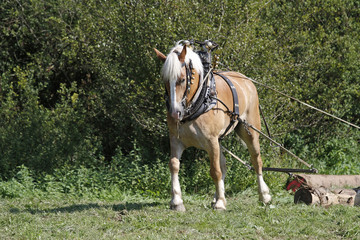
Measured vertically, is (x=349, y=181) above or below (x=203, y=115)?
below

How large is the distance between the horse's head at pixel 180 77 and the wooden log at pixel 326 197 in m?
2.33

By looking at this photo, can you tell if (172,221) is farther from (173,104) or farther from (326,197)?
(326,197)

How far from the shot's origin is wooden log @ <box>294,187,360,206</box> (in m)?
6.89

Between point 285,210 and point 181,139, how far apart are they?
1614 mm

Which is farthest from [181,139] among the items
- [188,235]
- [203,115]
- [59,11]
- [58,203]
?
[59,11]

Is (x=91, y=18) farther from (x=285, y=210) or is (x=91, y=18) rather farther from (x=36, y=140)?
(x=285, y=210)

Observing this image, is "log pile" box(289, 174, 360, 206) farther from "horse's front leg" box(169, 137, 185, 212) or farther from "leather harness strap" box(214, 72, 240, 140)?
"horse's front leg" box(169, 137, 185, 212)

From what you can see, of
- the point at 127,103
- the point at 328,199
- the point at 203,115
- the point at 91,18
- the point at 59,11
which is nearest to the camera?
the point at 203,115

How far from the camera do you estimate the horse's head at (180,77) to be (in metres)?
5.71

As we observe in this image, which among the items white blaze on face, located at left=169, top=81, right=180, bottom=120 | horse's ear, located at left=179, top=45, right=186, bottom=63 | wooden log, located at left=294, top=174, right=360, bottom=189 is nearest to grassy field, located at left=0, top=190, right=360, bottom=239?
white blaze on face, located at left=169, top=81, right=180, bottom=120

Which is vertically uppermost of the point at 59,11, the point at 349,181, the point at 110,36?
the point at 59,11

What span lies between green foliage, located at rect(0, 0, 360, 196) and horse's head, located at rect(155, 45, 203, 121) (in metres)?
1.81

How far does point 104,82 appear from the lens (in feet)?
29.9

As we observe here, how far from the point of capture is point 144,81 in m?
8.66
